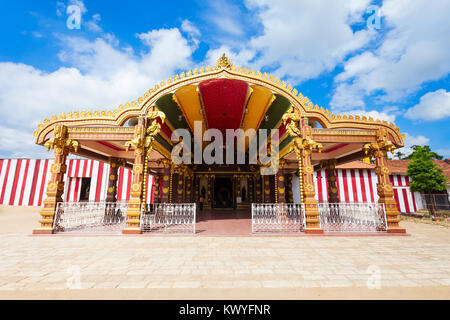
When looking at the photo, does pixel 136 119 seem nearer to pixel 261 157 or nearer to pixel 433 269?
pixel 261 157

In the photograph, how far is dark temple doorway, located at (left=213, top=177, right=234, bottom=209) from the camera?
1903cm

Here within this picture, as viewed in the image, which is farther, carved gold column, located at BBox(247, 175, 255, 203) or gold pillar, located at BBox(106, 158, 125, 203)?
carved gold column, located at BBox(247, 175, 255, 203)

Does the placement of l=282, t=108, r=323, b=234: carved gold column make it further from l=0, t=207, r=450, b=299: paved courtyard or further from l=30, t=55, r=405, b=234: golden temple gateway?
l=0, t=207, r=450, b=299: paved courtyard

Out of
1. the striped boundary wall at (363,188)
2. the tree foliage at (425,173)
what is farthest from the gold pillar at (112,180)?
the tree foliage at (425,173)

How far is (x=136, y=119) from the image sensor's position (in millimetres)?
8609

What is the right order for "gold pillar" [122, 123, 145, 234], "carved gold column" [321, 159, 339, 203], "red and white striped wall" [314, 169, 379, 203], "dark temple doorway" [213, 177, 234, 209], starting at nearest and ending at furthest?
"gold pillar" [122, 123, 145, 234] < "carved gold column" [321, 159, 339, 203] < "dark temple doorway" [213, 177, 234, 209] < "red and white striped wall" [314, 169, 379, 203]

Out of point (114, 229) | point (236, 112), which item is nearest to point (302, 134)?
point (236, 112)

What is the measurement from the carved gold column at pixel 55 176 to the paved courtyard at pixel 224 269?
115 cm

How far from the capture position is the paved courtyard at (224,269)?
9.40ft

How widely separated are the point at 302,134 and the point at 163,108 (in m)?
6.49

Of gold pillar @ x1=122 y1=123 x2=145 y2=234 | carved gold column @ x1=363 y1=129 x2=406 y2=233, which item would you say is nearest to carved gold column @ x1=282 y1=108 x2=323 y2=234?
carved gold column @ x1=363 y1=129 x2=406 y2=233

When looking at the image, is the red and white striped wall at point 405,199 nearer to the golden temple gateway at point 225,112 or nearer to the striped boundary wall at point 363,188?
the striped boundary wall at point 363,188

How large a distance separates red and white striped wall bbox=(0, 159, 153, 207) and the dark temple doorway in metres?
9.54

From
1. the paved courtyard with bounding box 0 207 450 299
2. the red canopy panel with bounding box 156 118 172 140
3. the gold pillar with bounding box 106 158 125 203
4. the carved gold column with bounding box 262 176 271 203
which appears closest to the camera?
Answer: the paved courtyard with bounding box 0 207 450 299
